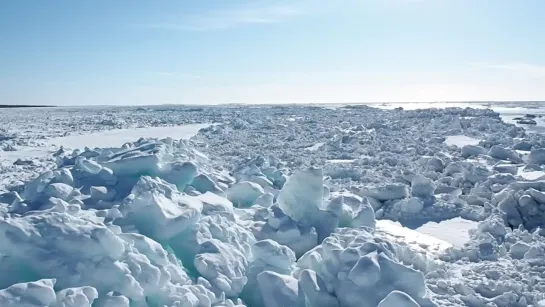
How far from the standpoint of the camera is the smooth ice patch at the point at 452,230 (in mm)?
5346

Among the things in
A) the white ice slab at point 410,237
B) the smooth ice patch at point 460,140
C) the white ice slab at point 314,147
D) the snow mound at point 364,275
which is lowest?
the white ice slab at point 410,237

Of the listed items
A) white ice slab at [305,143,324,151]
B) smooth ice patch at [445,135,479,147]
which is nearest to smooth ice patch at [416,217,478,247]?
white ice slab at [305,143,324,151]

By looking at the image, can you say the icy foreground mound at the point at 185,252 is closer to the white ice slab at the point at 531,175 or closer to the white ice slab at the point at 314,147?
the white ice slab at the point at 531,175

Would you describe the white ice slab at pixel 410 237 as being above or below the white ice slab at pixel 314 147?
below

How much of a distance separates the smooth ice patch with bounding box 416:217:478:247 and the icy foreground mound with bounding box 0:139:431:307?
872mm

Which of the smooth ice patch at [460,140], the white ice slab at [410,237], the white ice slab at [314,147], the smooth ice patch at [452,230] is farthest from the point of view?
the smooth ice patch at [460,140]

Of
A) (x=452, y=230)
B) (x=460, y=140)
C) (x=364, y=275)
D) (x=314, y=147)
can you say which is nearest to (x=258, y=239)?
(x=364, y=275)

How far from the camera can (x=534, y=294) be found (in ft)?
12.5

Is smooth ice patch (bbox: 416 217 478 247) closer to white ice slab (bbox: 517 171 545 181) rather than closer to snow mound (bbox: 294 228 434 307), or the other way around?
snow mound (bbox: 294 228 434 307)

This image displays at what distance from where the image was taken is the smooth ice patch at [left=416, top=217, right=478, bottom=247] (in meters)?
5.35

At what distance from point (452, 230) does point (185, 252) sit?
346 cm

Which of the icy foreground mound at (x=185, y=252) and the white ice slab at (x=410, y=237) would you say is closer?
the icy foreground mound at (x=185, y=252)

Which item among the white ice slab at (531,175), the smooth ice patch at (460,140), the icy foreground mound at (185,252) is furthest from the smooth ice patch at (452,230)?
the smooth ice patch at (460,140)

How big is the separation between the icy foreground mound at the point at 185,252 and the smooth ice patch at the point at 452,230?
872mm
